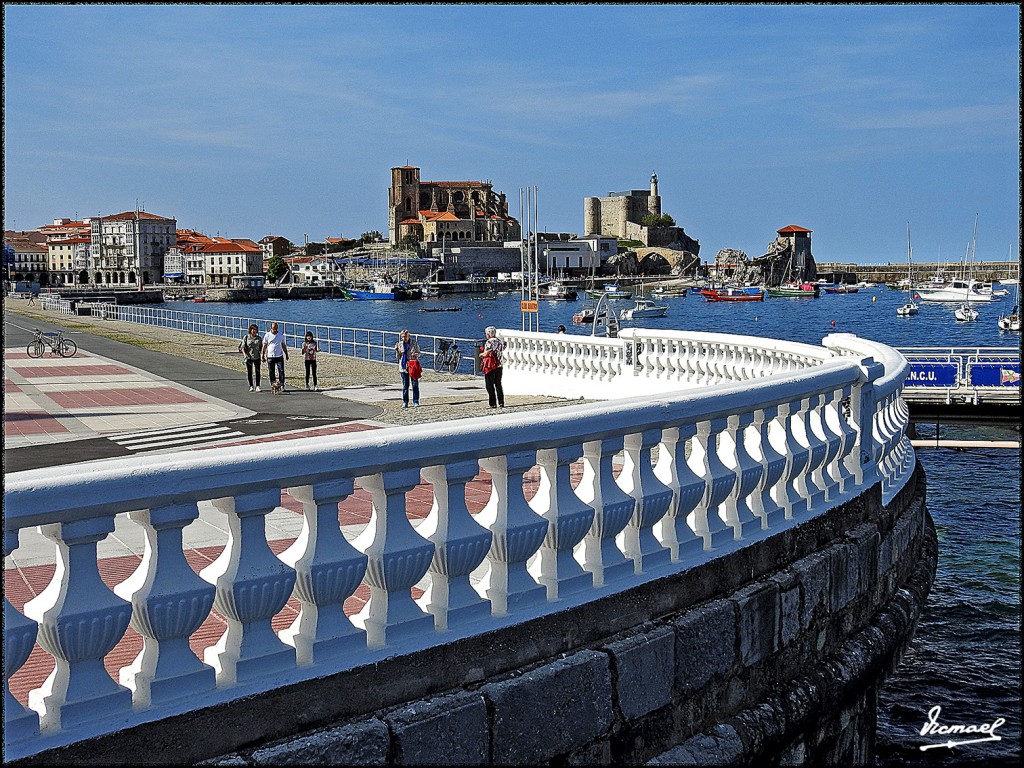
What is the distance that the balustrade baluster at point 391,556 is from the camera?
149 inches

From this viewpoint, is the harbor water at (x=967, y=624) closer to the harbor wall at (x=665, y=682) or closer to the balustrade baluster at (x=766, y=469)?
the harbor wall at (x=665, y=682)

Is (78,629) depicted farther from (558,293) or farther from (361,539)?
(558,293)

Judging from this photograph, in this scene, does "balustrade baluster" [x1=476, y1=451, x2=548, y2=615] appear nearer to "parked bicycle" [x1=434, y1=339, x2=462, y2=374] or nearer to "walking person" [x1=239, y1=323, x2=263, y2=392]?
"walking person" [x1=239, y1=323, x2=263, y2=392]

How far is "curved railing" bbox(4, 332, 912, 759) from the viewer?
3166mm

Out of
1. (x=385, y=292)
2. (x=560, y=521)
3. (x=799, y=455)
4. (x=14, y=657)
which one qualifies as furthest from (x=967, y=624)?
(x=385, y=292)

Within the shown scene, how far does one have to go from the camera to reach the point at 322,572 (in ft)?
12.0

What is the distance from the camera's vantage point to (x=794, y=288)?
188m

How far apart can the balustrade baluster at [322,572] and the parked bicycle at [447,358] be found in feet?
69.6

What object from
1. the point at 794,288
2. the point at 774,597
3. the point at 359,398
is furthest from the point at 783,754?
the point at 794,288

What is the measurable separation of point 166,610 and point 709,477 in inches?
109

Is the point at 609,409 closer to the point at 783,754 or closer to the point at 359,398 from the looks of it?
the point at 783,754

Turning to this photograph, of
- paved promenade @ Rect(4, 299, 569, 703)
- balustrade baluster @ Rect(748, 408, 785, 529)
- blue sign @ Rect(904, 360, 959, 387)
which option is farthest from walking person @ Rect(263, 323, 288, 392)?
blue sign @ Rect(904, 360, 959, 387)

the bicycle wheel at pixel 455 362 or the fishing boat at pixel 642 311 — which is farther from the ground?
the bicycle wheel at pixel 455 362
